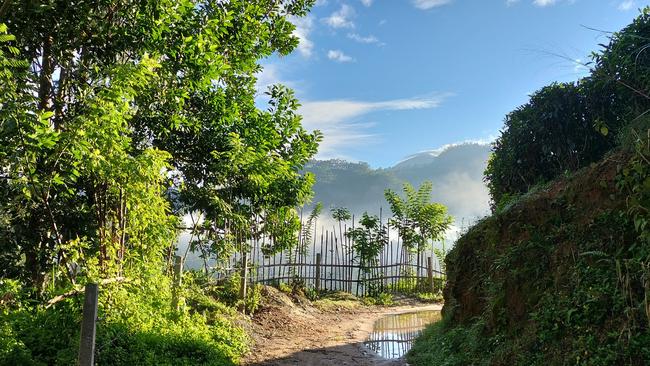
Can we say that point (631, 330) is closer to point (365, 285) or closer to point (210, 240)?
point (210, 240)

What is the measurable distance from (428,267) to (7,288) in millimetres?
17249

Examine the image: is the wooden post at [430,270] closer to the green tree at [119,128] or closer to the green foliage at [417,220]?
the green foliage at [417,220]

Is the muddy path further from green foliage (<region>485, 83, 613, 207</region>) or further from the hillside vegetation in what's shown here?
green foliage (<region>485, 83, 613, 207</region>)

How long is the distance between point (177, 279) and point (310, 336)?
3707mm

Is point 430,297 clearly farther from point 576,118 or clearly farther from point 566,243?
point 566,243

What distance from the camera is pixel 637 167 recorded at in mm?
3467

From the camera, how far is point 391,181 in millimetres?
66188

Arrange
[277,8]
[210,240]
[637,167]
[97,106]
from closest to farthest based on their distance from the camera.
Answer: [637,167], [97,106], [210,240], [277,8]

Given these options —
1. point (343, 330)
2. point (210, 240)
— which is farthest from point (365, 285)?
point (210, 240)

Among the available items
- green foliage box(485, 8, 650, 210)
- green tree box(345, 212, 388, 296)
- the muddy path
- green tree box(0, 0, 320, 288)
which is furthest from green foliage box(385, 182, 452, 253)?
green tree box(0, 0, 320, 288)

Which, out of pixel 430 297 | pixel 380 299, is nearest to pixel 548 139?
pixel 380 299

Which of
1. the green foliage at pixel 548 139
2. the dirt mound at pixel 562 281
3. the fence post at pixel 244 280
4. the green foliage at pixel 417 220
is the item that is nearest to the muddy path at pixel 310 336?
the fence post at pixel 244 280

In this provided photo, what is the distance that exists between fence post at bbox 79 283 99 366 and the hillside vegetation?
412 centimetres

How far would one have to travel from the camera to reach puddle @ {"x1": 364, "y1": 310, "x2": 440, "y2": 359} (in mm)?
8859
